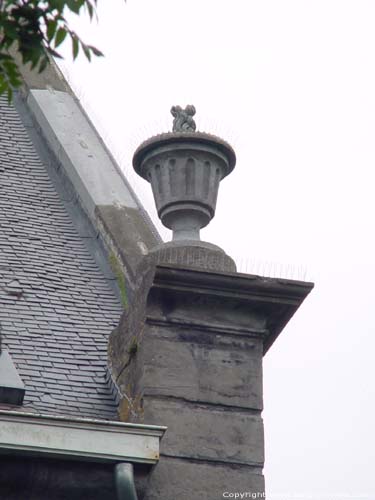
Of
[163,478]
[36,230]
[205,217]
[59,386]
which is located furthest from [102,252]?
[163,478]

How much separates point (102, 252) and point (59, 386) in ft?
5.92

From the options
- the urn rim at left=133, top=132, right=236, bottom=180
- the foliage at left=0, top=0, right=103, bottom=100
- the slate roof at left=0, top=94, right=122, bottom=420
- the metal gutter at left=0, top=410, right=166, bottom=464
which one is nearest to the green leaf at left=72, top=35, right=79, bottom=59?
the foliage at left=0, top=0, right=103, bottom=100

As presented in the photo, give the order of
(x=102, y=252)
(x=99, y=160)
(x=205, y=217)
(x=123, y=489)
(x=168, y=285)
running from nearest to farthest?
1. (x=123, y=489)
2. (x=168, y=285)
3. (x=205, y=217)
4. (x=102, y=252)
5. (x=99, y=160)

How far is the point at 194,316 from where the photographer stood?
26.8 feet

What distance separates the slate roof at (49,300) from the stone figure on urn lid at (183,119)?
1.16m

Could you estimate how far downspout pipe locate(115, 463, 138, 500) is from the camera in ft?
23.7

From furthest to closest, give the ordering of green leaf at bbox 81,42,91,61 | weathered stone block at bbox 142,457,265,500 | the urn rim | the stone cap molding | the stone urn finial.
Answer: the urn rim → the stone urn finial → the stone cap molding → weathered stone block at bbox 142,457,265,500 → green leaf at bbox 81,42,91,61

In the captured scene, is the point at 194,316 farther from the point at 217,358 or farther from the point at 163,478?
the point at 163,478

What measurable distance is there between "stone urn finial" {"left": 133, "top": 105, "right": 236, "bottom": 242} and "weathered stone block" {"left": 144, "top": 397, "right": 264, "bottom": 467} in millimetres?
1258

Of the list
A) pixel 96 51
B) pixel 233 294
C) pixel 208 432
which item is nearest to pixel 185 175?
pixel 233 294

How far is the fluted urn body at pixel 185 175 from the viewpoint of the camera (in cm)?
877

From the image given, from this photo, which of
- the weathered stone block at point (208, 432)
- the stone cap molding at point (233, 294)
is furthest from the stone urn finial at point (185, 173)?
the weathered stone block at point (208, 432)

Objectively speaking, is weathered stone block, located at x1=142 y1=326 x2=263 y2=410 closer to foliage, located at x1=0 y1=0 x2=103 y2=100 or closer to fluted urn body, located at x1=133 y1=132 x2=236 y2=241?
fluted urn body, located at x1=133 y1=132 x2=236 y2=241

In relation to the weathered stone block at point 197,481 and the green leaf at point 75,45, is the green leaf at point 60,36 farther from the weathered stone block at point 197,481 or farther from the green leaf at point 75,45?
the weathered stone block at point 197,481
